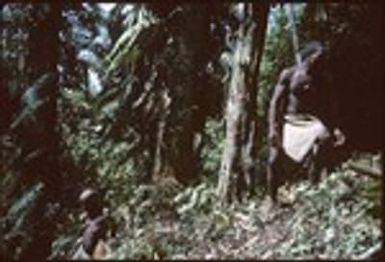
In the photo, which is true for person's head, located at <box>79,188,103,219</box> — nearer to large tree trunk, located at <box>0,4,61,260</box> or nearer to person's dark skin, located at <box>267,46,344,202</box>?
person's dark skin, located at <box>267,46,344,202</box>

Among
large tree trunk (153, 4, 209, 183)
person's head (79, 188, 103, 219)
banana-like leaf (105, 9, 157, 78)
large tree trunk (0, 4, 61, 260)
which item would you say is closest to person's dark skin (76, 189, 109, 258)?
person's head (79, 188, 103, 219)

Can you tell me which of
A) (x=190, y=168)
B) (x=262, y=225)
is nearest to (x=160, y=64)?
(x=190, y=168)

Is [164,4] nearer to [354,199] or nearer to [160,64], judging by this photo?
[160,64]

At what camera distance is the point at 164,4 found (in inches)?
611

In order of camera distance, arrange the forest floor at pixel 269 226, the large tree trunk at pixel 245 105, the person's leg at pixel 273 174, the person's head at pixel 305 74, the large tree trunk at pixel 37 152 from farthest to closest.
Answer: the large tree trunk at pixel 37 152, the large tree trunk at pixel 245 105, the person's head at pixel 305 74, the person's leg at pixel 273 174, the forest floor at pixel 269 226

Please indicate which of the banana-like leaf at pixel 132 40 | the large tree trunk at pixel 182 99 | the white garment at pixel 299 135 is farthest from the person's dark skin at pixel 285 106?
the banana-like leaf at pixel 132 40

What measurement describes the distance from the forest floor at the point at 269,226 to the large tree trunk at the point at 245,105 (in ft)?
1.29

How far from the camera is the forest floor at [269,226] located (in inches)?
364

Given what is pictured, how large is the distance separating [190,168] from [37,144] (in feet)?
9.25

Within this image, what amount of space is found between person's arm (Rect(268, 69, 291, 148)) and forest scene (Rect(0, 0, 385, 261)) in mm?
26

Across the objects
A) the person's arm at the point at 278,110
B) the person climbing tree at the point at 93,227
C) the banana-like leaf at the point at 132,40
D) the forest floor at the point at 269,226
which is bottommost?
the forest floor at the point at 269,226

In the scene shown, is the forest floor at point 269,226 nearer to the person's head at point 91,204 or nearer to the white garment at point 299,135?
the white garment at point 299,135

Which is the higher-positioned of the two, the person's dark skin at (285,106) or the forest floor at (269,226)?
the person's dark skin at (285,106)

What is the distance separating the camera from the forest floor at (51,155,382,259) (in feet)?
30.4
